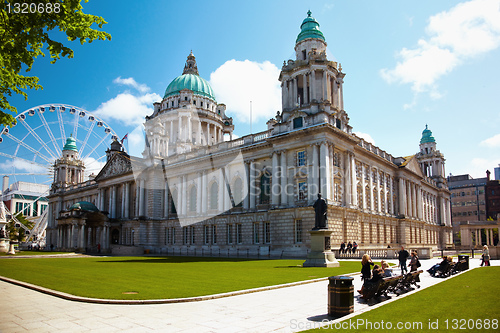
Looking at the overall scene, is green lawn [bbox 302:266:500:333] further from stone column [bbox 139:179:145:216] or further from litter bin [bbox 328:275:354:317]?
stone column [bbox 139:179:145:216]

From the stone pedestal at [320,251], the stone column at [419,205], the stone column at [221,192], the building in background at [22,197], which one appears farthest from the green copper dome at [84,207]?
the building in background at [22,197]

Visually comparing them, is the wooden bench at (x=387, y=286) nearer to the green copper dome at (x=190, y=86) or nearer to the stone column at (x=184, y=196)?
the stone column at (x=184, y=196)

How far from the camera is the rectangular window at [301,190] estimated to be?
46031mm

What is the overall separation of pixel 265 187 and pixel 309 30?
21.9 m

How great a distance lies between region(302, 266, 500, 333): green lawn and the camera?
30.4 feet

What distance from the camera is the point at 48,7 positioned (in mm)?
11469

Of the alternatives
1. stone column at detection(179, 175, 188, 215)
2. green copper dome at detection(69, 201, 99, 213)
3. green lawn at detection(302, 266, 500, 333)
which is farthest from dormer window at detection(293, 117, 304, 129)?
green copper dome at detection(69, 201, 99, 213)

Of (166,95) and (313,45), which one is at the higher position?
(166,95)

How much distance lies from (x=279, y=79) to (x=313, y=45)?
6448 mm

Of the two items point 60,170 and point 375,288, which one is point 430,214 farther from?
point 60,170

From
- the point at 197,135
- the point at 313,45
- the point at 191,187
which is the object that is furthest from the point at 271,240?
the point at 197,135

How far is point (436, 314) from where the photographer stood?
1076cm

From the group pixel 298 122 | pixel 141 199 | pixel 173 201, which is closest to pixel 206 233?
pixel 173 201

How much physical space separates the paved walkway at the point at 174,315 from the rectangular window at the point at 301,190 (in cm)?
3103
